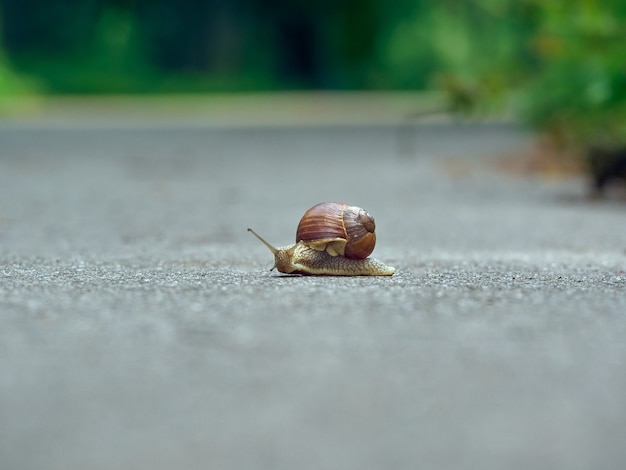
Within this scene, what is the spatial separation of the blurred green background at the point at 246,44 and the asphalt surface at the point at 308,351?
55.8ft

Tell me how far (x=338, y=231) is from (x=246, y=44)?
31026 mm

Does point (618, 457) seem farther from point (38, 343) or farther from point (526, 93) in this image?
point (526, 93)

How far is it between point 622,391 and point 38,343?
1.58 m

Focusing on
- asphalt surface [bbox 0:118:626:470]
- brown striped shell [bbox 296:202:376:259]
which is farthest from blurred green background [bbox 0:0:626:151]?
brown striped shell [bbox 296:202:376:259]

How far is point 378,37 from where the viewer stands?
30.9 meters

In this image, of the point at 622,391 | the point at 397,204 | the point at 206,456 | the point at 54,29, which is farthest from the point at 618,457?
the point at 54,29

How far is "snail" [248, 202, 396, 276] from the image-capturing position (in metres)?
4.39

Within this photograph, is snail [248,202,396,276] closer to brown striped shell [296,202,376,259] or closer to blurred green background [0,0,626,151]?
brown striped shell [296,202,376,259]

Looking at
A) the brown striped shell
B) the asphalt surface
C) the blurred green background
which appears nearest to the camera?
the asphalt surface

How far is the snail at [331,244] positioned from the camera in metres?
4.39

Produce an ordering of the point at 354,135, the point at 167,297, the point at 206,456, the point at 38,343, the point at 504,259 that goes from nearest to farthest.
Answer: the point at 206,456 → the point at 38,343 → the point at 167,297 → the point at 504,259 → the point at 354,135

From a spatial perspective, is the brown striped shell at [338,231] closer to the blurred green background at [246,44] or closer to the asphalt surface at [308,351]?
the asphalt surface at [308,351]

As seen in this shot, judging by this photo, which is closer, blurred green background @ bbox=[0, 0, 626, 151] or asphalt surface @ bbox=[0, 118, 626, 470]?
asphalt surface @ bbox=[0, 118, 626, 470]

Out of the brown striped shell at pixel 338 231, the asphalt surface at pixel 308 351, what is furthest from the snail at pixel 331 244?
the asphalt surface at pixel 308 351
